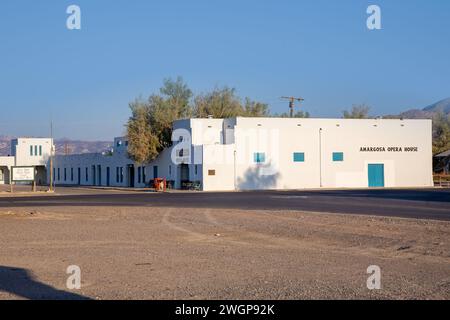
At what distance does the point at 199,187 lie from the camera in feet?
214

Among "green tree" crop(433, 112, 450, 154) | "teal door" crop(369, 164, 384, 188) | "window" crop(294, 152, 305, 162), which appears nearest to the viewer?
"window" crop(294, 152, 305, 162)

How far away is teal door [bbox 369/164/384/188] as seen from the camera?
238ft

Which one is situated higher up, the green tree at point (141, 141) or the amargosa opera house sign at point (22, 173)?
the green tree at point (141, 141)

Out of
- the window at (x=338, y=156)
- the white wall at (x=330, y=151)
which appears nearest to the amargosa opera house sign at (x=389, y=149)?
the white wall at (x=330, y=151)

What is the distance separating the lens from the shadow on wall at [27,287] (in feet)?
36.8

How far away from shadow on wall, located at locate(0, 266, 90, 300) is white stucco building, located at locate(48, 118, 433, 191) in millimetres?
51118

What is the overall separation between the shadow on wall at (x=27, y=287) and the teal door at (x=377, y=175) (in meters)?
61.4

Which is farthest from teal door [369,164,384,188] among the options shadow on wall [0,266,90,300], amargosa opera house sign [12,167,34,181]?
shadow on wall [0,266,90,300]

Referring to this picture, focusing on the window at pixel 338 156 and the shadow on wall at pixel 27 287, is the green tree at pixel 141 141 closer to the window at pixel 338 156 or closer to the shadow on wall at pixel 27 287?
the window at pixel 338 156

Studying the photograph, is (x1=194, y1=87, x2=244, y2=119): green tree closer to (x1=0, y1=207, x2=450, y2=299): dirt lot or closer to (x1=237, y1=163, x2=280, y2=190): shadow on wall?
(x1=237, y1=163, x2=280, y2=190): shadow on wall

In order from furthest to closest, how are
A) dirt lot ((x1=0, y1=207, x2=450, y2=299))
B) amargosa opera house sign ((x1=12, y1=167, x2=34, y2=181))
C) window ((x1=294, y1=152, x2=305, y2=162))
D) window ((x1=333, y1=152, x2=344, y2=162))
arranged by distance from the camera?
window ((x1=333, y1=152, x2=344, y2=162)) → window ((x1=294, y1=152, x2=305, y2=162)) → amargosa opera house sign ((x1=12, y1=167, x2=34, y2=181)) → dirt lot ((x1=0, y1=207, x2=450, y2=299))

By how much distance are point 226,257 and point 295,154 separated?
53.5m

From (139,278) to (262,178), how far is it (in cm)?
5499
